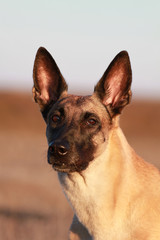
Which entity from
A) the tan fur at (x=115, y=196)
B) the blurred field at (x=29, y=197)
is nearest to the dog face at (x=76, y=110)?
the tan fur at (x=115, y=196)

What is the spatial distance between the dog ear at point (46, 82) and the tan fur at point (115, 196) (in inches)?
38.1

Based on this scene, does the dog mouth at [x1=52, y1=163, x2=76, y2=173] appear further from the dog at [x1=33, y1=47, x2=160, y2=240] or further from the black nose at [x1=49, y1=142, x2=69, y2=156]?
the black nose at [x1=49, y1=142, x2=69, y2=156]

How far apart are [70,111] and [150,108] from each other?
141ft

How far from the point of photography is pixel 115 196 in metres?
5.76

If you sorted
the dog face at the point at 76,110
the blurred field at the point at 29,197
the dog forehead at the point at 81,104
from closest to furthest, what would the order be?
the dog face at the point at 76,110, the dog forehead at the point at 81,104, the blurred field at the point at 29,197

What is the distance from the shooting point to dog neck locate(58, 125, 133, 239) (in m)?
5.75

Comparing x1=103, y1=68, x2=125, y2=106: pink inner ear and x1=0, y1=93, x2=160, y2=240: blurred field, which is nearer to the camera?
x1=103, y1=68, x2=125, y2=106: pink inner ear

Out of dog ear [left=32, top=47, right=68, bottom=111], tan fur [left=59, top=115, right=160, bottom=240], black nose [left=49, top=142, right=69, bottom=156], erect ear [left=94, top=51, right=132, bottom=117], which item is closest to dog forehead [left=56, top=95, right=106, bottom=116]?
erect ear [left=94, top=51, right=132, bottom=117]

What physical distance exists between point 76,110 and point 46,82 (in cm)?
65

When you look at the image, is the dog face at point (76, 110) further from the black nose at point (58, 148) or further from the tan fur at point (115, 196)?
the tan fur at point (115, 196)

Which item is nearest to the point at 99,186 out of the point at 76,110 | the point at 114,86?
the point at 76,110

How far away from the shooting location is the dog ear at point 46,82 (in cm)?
640

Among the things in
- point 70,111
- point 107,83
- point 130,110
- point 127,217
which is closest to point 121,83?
point 107,83

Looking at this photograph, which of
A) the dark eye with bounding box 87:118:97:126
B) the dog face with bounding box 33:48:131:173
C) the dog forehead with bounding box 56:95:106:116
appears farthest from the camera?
the dog forehead with bounding box 56:95:106:116
